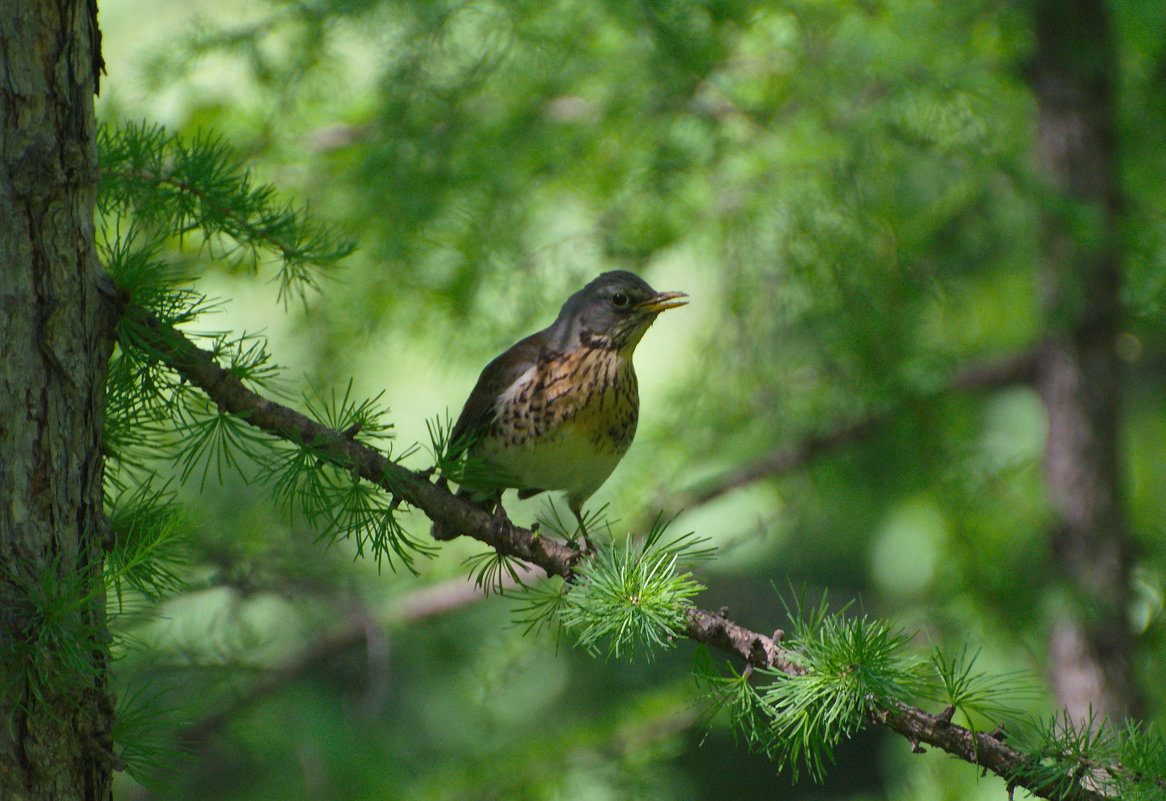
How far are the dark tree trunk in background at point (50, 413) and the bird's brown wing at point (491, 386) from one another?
4.15ft

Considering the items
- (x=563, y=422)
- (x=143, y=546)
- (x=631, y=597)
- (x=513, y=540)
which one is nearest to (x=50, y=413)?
(x=143, y=546)

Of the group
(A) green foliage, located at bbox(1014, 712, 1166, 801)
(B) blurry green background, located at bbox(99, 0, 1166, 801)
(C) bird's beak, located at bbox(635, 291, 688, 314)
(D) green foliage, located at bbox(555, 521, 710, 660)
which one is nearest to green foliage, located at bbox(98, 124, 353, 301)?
(D) green foliage, located at bbox(555, 521, 710, 660)

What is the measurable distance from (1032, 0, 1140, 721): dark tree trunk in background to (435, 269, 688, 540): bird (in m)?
2.16

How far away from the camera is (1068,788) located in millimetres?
1798

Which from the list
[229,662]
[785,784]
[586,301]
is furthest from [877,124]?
[785,784]

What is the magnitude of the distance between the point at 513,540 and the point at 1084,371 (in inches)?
137

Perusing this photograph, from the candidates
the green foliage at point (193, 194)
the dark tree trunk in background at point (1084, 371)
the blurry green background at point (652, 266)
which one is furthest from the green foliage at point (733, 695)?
the dark tree trunk in background at point (1084, 371)

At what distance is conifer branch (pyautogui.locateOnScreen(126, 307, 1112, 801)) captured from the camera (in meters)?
1.82

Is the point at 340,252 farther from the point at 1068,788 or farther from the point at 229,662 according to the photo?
the point at 229,662

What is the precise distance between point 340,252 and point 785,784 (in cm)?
569

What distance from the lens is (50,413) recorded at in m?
1.96

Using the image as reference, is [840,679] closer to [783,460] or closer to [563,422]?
[563,422]

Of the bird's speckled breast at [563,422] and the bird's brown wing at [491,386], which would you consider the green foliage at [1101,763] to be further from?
the bird's brown wing at [491,386]

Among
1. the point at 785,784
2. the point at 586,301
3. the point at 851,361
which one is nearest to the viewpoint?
the point at 586,301
